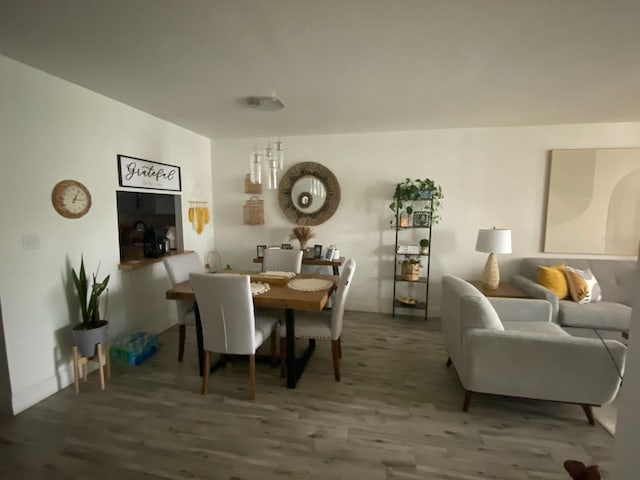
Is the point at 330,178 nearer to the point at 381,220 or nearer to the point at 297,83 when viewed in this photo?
the point at 381,220

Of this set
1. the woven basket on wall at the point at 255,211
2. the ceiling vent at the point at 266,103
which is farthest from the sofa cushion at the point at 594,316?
the woven basket on wall at the point at 255,211

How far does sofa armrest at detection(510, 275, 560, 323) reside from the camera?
2.76m

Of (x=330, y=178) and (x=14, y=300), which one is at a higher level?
(x=330, y=178)

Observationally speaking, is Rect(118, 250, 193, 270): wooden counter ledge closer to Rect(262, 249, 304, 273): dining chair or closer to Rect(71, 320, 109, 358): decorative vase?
Rect(71, 320, 109, 358): decorative vase

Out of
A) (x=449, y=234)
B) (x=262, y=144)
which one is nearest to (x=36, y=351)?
(x=262, y=144)

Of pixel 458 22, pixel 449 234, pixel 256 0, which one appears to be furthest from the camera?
pixel 449 234

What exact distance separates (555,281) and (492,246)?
68cm

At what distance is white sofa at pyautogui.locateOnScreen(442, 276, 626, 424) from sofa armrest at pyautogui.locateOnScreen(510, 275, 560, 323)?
985mm

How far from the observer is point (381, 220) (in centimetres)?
382

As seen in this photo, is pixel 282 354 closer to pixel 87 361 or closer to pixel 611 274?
pixel 87 361

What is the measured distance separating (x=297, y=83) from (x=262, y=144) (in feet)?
6.25

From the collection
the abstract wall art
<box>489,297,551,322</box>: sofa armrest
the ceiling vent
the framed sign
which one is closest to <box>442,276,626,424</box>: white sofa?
<box>489,297,551,322</box>: sofa armrest

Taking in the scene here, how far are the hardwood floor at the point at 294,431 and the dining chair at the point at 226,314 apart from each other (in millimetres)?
303

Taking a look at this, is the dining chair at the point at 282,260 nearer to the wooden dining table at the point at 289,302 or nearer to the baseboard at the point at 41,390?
the wooden dining table at the point at 289,302
